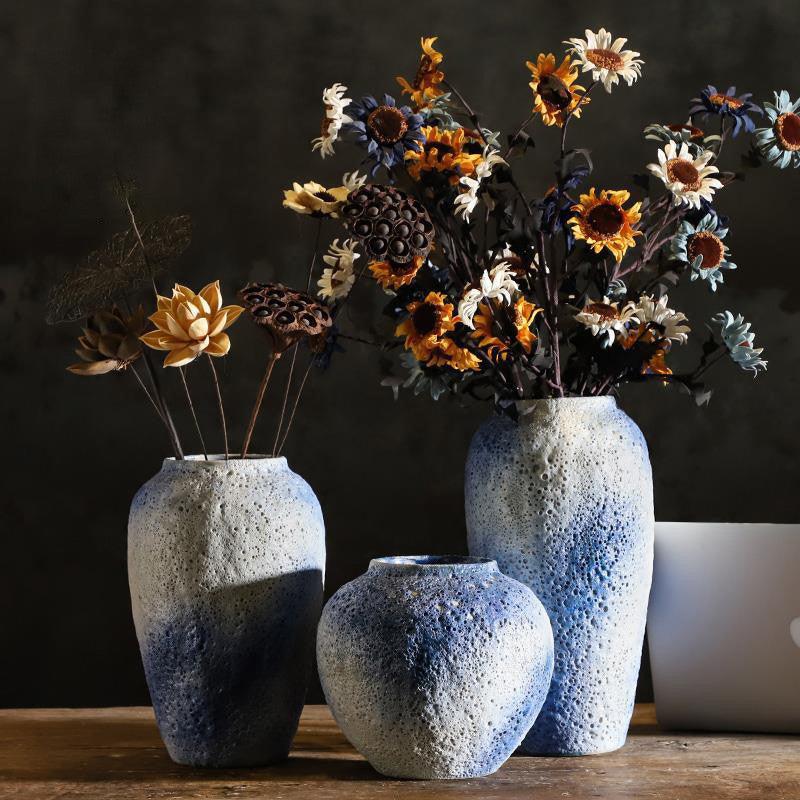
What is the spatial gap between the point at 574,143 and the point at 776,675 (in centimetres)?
92

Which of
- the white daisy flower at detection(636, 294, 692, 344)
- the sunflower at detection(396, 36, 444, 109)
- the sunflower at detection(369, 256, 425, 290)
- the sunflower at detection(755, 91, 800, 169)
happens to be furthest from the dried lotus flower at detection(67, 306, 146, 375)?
the sunflower at detection(755, 91, 800, 169)

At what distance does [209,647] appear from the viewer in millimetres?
1058

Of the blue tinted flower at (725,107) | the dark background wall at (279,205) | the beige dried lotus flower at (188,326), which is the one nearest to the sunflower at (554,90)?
the blue tinted flower at (725,107)

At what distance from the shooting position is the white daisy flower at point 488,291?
1056 millimetres

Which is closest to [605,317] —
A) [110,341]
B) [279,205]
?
[110,341]

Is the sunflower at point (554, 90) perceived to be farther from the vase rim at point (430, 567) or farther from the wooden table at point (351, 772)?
the wooden table at point (351, 772)

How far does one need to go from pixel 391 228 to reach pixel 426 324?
97 mm

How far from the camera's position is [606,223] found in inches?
42.5

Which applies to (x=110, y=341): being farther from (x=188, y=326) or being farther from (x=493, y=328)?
(x=493, y=328)

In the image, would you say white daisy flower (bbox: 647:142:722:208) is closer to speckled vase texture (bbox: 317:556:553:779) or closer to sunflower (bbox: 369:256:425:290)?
sunflower (bbox: 369:256:425:290)

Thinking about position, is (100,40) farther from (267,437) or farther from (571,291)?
(571,291)

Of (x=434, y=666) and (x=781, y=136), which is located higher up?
(x=781, y=136)

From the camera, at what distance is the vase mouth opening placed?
103cm

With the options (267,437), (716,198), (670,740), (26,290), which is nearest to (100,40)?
(26,290)
